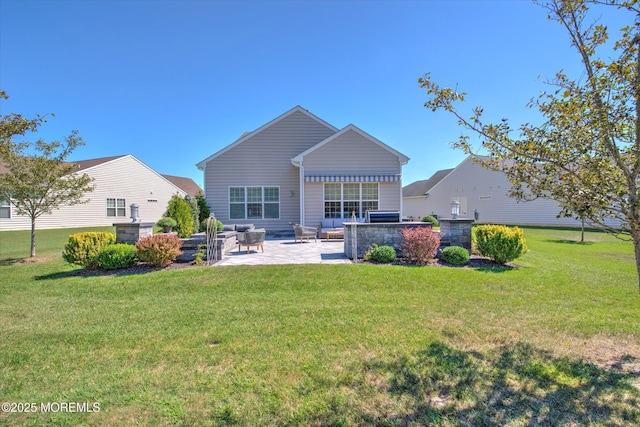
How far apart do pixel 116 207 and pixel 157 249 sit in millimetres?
25413

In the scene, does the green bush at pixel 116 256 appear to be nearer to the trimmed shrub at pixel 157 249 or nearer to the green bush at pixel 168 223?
the trimmed shrub at pixel 157 249

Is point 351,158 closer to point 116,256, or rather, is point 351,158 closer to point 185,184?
point 116,256

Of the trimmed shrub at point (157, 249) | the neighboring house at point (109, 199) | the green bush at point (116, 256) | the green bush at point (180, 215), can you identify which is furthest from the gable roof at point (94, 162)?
the trimmed shrub at point (157, 249)

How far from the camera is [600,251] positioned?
39.3 ft

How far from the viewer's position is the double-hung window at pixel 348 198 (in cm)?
1652

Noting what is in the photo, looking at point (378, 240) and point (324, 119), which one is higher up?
point (324, 119)

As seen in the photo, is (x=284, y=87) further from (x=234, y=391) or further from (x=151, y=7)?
(x=234, y=391)

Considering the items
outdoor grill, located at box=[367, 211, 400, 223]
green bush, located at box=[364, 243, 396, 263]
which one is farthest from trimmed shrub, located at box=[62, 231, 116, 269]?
outdoor grill, located at box=[367, 211, 400, 223]

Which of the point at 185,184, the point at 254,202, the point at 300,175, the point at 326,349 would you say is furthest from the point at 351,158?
the point at 185,184

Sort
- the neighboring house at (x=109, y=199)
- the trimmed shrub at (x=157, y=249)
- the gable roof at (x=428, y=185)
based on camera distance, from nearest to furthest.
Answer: the trimmed shrub at (x=157, y=249) → the neighboring house at (x=109, y=199) → the gable roof at (x=428, y=185)

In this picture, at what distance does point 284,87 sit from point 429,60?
8.99 metres

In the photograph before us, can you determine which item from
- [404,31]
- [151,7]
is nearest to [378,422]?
[404,31]

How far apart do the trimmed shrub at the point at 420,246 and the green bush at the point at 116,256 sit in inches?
319

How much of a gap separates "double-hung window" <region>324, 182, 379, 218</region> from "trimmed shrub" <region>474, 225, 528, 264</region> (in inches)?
318
